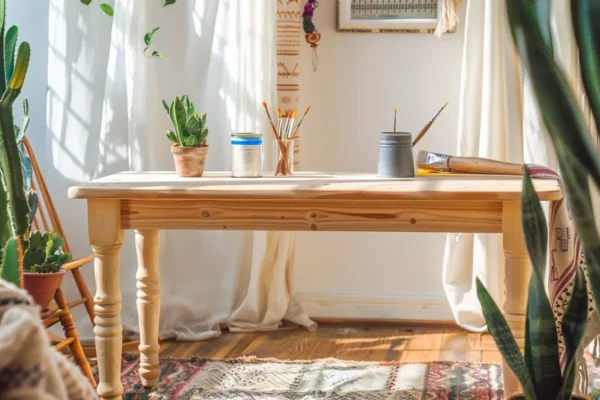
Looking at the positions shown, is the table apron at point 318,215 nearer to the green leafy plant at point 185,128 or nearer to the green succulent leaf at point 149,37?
the green leafy plant at point 185,128

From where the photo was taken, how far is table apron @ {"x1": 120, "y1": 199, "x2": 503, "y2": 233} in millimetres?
2252

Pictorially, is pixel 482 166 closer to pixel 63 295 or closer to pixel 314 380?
pixel 314 380

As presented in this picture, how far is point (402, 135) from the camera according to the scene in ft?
8.02

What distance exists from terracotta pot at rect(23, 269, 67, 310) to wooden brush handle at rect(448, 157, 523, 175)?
128cm

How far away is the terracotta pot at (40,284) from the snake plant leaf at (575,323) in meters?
1.81

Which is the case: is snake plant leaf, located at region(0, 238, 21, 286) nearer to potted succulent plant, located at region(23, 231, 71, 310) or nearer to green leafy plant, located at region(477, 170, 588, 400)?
green leafy plant, located at region(477, 170, 588, 400)

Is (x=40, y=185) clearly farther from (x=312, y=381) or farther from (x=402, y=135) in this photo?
(x=402, y=135)

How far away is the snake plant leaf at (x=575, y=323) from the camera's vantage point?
1319 mm

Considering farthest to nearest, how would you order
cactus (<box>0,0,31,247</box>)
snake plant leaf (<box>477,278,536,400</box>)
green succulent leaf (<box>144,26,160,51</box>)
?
1. green succulent leaf (<box>144,26,160,51</box>)
2. cactus (<box>0,0,31,247</box>)
3. snake plant leaf (<box>477,278,536,400</box>)

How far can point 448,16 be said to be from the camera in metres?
3.34

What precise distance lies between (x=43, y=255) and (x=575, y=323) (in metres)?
1.90

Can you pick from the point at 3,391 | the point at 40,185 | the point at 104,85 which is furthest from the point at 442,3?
the point at 3,391

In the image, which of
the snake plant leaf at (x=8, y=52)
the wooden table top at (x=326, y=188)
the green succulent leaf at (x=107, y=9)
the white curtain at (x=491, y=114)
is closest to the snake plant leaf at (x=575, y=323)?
the wooden table top at (x=326, y=188)

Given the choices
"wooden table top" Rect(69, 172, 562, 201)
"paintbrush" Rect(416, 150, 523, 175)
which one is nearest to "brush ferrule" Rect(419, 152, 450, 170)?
"paintbrush" Rect(416, 150, 523, 175)
